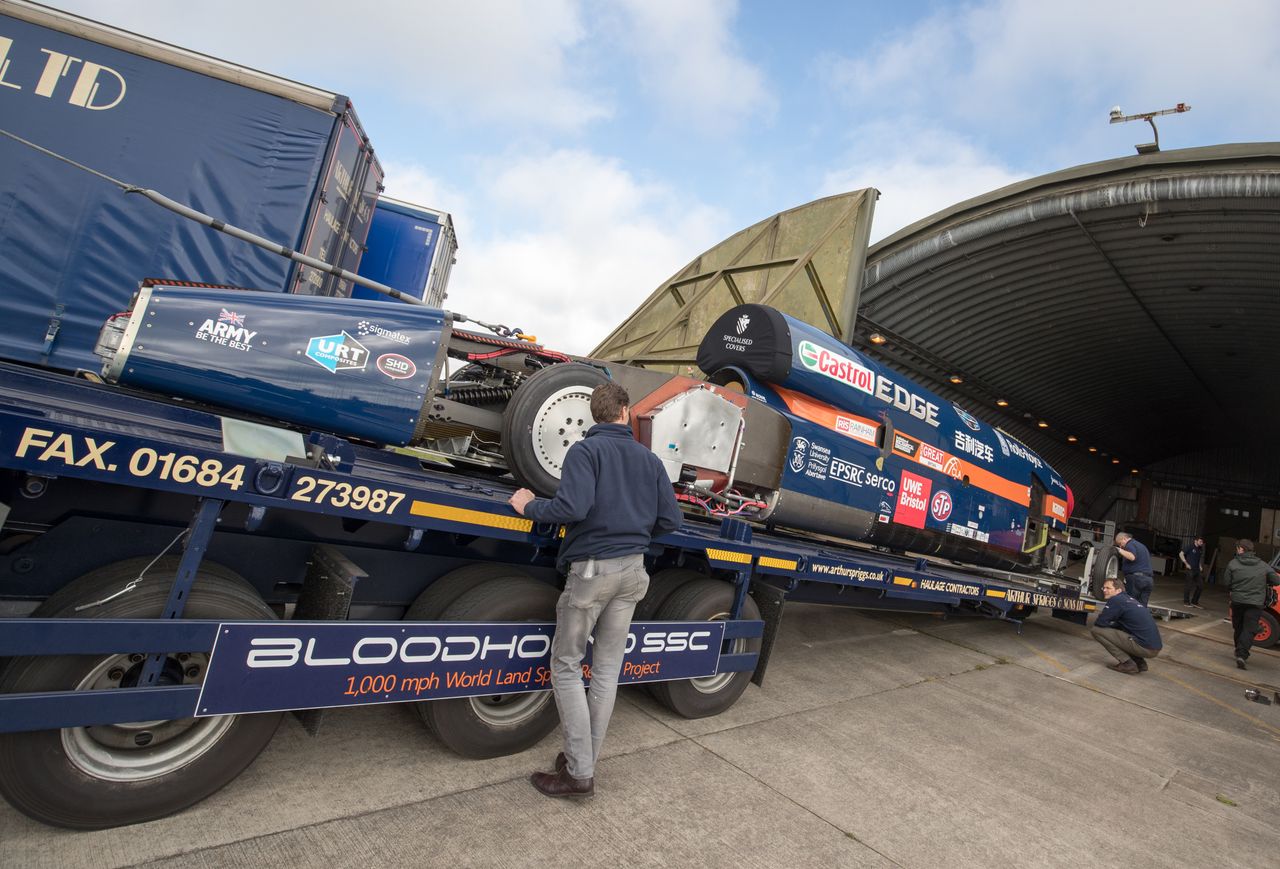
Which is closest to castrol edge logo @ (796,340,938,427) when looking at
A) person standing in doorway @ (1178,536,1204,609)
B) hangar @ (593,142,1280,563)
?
hangar @ (593,142,1280,563)

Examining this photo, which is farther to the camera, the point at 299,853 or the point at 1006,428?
the point at 1006,428

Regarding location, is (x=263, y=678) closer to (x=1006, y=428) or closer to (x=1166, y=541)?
(x=1006, y=428)

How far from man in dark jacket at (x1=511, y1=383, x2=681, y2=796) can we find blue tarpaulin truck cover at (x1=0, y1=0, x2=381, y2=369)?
5157mm

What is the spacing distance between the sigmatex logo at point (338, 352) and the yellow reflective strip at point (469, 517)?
976 millimetres

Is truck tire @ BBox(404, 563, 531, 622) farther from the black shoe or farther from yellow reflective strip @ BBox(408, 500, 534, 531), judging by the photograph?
the black shoe

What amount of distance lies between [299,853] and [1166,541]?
3516 cm

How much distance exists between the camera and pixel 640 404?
14.4ft

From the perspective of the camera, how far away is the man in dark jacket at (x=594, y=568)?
2674mm

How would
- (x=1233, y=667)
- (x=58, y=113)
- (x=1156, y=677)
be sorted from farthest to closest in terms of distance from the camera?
(x=1233, y=667), (x=1156, y=677), (x=58, y=113)

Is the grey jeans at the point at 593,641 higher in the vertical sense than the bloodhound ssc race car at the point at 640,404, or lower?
lower

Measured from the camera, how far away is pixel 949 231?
37.9 feet

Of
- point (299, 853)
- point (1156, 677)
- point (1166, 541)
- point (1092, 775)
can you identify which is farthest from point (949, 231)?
point (1166, 541)

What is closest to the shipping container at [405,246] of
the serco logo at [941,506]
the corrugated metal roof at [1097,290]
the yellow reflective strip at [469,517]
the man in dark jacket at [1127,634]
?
the yellow reflective strip at [469,517]

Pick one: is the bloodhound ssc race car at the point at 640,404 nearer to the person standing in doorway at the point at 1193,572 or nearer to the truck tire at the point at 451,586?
the truck tire at the point at 451,586
